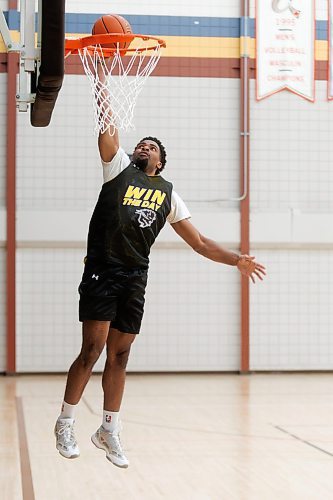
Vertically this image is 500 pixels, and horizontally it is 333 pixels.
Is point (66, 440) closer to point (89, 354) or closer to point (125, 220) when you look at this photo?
point (89, 354)

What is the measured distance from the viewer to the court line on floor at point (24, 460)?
7141 mm

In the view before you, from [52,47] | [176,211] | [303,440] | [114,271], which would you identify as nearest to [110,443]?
[114,271]

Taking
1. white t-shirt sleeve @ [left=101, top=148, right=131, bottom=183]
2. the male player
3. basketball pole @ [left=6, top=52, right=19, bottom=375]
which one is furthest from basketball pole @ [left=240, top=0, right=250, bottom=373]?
white t-shirt sleeve @ [left=101, top=148, right=131, bottom=183]

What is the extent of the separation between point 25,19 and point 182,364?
29.7 feet

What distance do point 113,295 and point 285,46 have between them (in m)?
8.83

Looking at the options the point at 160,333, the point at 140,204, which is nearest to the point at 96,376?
the point at 160,333

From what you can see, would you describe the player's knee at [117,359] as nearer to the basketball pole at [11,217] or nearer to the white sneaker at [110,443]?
the white sneaker at [110,443]

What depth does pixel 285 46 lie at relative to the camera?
47.1 feet

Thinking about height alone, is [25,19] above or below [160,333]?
above

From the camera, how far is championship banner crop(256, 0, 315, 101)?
14.3 m

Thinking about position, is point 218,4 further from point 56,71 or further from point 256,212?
point 56,71

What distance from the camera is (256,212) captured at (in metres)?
14.4

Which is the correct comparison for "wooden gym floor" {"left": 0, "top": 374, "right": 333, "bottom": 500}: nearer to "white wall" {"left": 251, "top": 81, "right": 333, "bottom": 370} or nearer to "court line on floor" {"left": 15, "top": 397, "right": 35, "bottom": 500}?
"court line on floor" {"left": 15, "top": 397, "right": 35, "bottom": 500}

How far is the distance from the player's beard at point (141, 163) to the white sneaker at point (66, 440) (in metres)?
1.78
